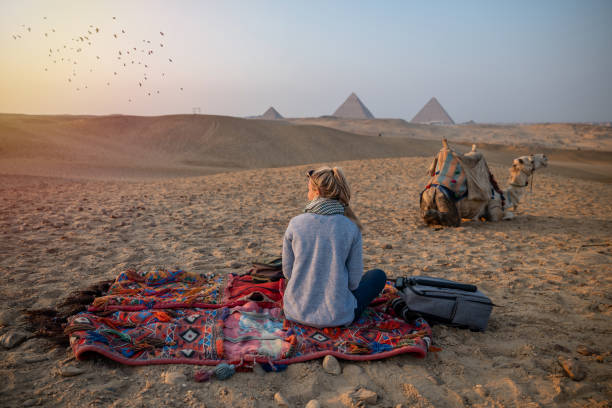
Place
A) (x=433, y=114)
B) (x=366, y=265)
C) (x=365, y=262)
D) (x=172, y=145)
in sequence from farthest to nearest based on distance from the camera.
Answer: (x=433, y=114), (x=172, y=145), (x=365, y=262), (x=366, y=265)

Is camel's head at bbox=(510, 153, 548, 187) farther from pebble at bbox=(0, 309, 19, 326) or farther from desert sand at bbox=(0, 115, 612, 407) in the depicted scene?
pebble at bbox=(0, 309, 19, 326)

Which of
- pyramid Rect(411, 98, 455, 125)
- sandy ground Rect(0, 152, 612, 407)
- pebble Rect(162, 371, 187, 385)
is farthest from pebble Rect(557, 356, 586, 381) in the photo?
pyramid Rect(411, 98, 455, 125)

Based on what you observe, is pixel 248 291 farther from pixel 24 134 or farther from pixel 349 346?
pixel 24 134

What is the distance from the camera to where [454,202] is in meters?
7.25

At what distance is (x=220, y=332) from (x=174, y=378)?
49 cm

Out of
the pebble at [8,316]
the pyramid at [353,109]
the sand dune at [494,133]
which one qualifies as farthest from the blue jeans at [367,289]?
the pyramid at [353,109]

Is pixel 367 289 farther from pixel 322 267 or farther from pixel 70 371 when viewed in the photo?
pixel 70 371

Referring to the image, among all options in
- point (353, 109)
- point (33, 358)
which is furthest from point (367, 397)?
point (353, 109)

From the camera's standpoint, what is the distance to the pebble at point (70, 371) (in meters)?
2.55

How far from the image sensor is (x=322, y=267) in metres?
2.91

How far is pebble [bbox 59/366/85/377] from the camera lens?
2551mm

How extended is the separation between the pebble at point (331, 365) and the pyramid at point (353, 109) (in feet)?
435

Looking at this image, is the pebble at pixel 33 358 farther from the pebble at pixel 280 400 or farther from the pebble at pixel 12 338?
the pebble at pixel 280 400

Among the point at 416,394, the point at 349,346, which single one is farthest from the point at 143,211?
the point at 416,394
